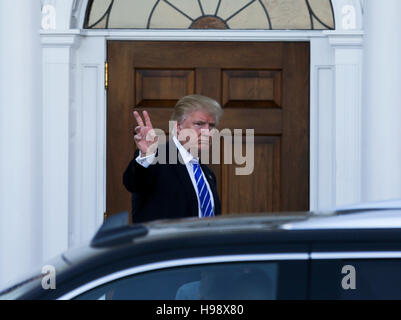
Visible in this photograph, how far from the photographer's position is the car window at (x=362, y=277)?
6.22 ft

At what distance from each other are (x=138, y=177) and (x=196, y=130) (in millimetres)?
458

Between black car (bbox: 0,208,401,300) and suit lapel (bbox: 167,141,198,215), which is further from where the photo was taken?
suit lapel (bbox: 167,141,198,215)

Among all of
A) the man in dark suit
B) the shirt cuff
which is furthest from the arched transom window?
the shirt cuff

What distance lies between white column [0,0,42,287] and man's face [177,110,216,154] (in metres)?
1.70

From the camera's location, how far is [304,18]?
6.18 meters

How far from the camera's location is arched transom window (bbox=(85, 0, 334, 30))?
6176mm

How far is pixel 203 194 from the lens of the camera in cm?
420

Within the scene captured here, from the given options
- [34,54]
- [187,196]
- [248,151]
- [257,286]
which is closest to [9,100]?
[34,54]

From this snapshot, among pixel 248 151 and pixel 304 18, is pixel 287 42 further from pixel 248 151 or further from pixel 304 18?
pixel 248 151

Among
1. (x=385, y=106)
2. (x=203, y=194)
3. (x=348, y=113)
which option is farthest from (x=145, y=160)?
(x=348, y=113)

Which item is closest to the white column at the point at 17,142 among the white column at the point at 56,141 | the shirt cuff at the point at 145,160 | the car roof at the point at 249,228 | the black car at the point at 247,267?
the white column at the point at 56,141

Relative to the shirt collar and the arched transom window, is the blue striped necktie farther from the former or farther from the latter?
the arched transom window

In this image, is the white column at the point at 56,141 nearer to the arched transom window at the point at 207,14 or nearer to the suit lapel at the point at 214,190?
the arched transom window at the point at 207,14
